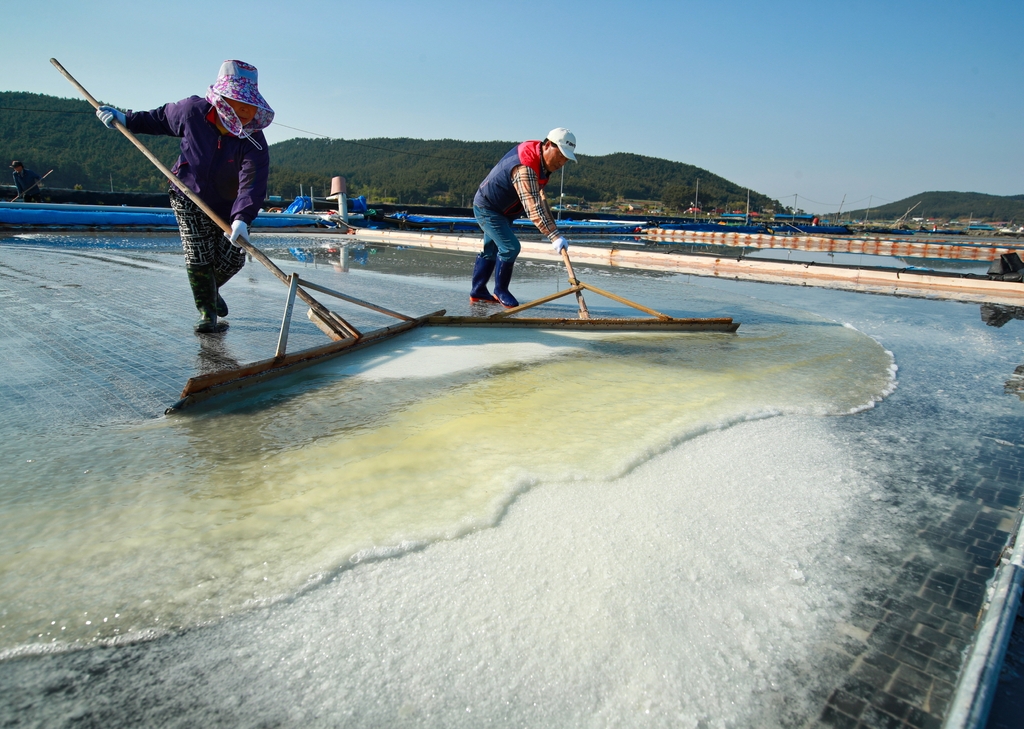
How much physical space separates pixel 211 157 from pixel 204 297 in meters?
0.87

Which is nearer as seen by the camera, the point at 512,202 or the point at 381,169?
the point at 512,202

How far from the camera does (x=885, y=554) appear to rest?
156 cm

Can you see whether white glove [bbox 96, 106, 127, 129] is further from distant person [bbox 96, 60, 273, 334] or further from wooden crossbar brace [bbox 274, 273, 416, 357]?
wooden crossbar brace [bbox 274, 273, 416, 357]

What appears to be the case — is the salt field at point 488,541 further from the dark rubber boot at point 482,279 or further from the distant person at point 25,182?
the distant person at point 25,182

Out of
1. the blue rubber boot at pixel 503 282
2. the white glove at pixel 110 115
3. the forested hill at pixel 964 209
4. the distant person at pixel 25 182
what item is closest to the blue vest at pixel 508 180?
the blue rubber boot at pixel 503 282

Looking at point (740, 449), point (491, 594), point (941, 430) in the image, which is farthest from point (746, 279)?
point (491, 594)

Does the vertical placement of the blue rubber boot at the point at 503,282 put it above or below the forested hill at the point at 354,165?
below

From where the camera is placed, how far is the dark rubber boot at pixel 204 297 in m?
3.71

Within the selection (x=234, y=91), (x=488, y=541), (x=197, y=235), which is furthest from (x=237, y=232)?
(x=488, y=541)

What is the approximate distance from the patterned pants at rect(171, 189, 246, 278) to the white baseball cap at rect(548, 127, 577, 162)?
2.53 meters

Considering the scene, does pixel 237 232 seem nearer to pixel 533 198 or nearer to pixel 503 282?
pixel 533 198

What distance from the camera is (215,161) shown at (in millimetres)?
3613

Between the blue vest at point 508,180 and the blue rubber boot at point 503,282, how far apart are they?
0.45 meters

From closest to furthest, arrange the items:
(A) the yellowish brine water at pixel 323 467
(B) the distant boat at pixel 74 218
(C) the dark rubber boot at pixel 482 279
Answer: (A) the yellowish brine water at pixel 323 467
(C) the dark rubber boot at pixel 482 279
(B) the distant boat at pixel 74 218
